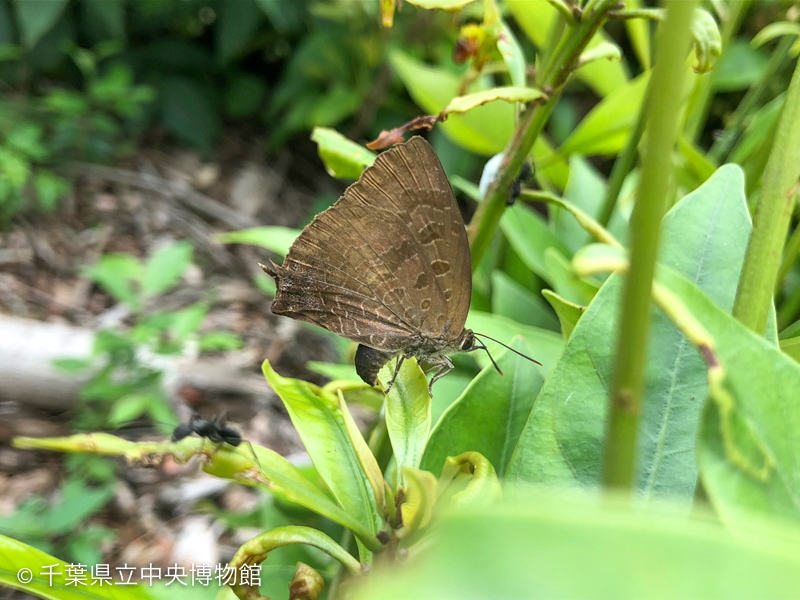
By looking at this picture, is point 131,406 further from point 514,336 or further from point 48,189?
point 514,336

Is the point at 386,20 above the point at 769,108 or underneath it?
underneath

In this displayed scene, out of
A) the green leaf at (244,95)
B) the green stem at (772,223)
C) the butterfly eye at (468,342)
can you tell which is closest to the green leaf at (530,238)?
the butterfly eye at (468,342)

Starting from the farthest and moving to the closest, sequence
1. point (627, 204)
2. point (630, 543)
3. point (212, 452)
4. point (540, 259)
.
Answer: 1. point (627, 204)
2. point (540, 259)
3. point (212, 452)
4. point (630, 543)

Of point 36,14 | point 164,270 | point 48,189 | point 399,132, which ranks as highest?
point 36,14

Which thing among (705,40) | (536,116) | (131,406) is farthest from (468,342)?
(131,406)

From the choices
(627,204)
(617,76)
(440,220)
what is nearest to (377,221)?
(440,220)

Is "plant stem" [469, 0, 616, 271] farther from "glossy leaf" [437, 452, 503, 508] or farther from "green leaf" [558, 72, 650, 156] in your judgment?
"green leaf" [558, 72, 650, 156]

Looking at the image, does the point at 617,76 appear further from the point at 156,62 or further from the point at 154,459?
the point at 156,62
